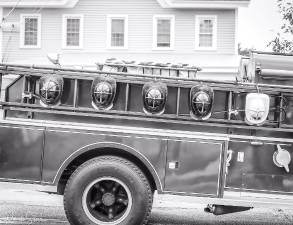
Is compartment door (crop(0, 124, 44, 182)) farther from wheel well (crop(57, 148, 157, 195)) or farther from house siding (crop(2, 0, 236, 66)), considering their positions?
house siding (crop(2, 0, 236, 66))

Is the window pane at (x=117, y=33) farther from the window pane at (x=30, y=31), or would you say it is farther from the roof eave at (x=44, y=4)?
the window pane at (x=30, y=31)

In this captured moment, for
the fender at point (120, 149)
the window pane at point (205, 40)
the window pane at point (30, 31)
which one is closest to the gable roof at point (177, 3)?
the window pane at point (30, 31)

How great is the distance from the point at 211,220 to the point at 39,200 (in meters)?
3.10

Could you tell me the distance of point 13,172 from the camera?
20.1 feet

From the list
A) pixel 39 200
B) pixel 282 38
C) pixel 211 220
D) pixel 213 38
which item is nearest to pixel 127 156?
pixel 211 220

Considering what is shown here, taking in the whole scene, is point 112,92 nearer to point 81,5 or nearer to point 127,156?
point 127,156

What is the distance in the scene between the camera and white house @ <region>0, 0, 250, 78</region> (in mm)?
22500

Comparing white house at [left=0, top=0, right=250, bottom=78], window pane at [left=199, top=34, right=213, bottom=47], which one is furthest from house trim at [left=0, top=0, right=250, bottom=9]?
window pane at [left=199, top=34, right=213, bottom=47]

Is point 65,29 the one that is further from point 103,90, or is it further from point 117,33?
point 103,90

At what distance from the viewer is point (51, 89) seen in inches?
239

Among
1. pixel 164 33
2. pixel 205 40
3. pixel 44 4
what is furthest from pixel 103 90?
pixel 44 4

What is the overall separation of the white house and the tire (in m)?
16.5

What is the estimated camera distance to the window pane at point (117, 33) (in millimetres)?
23031

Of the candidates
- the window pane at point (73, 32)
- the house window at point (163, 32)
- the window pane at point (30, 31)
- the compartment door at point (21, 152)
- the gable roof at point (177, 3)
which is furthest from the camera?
the window pane at point (30, 31)
